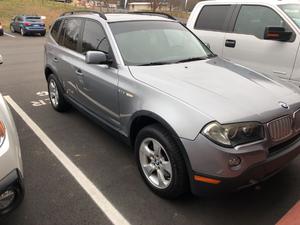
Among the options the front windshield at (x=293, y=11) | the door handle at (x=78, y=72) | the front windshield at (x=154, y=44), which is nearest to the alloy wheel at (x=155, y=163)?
the front windshield at (x=154, y=44)

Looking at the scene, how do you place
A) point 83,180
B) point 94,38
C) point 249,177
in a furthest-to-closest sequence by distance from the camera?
point 94,38, point 83,180, point 249,177

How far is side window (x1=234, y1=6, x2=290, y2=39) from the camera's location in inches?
205

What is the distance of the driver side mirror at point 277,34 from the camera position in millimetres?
4871

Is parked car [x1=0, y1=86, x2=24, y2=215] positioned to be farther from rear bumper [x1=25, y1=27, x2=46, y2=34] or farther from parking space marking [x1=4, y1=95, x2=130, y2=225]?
rear bumper [x1=25, y1=27, x2=46, y2=34]

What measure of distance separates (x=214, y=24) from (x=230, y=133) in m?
3.92

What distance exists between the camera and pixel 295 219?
9.40ft

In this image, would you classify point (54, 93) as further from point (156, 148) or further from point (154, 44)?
point (156, 148)

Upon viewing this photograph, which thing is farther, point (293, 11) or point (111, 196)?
point (293, 11)

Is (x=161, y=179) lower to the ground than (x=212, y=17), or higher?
lower

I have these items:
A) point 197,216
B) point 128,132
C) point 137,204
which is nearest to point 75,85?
point 128,132

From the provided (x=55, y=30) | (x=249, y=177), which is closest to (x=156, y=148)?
(x=249, y=177)

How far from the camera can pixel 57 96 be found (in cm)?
561

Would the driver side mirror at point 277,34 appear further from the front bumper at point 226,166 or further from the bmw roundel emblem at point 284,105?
the front bumper at point 226,166

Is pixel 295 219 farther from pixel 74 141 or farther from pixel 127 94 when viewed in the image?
pixel 74 141
